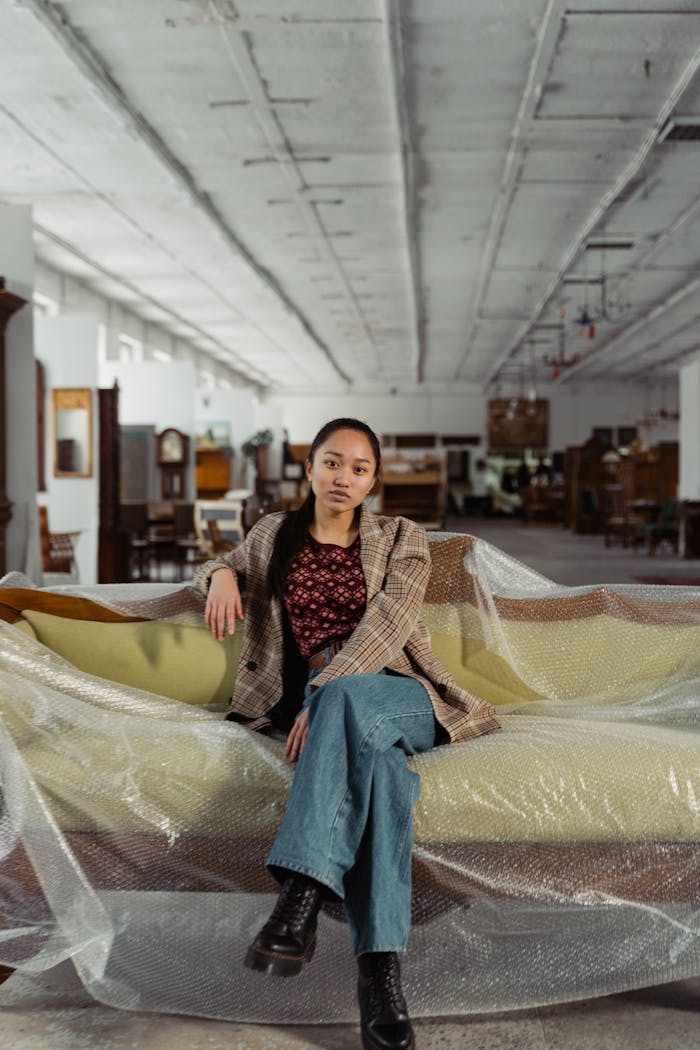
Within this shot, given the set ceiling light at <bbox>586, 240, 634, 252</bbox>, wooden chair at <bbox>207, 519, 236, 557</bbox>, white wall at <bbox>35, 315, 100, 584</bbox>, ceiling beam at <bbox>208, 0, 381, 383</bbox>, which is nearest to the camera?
ceiling beam at <bbox>208, 0, 381, 383</bbox>

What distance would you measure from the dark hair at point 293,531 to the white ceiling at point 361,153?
451 cm

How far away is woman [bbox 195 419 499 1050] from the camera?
1828 millimetres

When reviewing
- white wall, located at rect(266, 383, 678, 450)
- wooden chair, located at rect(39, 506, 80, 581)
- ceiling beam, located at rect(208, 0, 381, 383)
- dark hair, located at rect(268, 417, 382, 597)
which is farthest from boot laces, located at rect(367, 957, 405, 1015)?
white wall, located at rect(266, 383, 678, 450)

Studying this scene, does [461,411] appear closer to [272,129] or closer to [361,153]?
[361,153]

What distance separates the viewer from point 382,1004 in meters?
1.82

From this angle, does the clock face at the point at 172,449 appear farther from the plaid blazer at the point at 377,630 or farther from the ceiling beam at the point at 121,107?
the plaid blazer at the point at 377,630

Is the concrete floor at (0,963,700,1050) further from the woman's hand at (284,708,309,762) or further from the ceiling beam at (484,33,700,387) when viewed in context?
the ceiling beam at (484,33,700,387)

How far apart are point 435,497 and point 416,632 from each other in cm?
1353

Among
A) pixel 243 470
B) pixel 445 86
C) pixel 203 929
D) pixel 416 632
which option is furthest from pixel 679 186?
pixel 243 470

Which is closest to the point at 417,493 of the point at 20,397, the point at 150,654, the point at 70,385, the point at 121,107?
the point at 70,385

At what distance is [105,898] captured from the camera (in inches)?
81.5

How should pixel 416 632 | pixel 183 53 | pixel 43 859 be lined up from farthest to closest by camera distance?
pixel 183 53 < pixel 416 632 < pixel 43 859

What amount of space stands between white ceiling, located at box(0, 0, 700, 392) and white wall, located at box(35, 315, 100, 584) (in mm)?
1437

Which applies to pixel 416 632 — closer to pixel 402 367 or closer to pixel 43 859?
pixel 43 859
